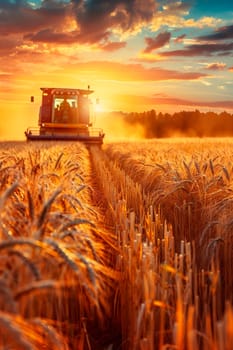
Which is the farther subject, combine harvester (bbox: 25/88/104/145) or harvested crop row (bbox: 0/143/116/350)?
combine harvester (bbox: 25/88/104/145)

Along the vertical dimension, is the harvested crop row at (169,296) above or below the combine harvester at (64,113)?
below

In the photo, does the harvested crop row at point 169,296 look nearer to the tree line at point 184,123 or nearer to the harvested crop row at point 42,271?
the harvested crop row at point 42,271

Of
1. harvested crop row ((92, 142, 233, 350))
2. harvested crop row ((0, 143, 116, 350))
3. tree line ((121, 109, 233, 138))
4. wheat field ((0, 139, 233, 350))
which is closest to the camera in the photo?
harvested crop row ((0, 143, 116, 350))

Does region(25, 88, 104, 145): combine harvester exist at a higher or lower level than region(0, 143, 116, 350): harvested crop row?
higher

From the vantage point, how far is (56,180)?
5184mm

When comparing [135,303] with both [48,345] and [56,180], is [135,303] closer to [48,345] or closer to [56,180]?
[48,345]

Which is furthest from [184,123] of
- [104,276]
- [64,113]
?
[104,276]

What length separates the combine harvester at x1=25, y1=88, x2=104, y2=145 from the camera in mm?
24719

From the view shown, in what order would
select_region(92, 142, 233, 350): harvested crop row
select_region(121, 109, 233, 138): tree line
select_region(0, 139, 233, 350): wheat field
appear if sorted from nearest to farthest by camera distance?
select_region(0, 139, 233, 350): wheat field → select_region(92, 142, 233, 350): harvested crop row → select_region(121, 109, 233, 138): tree line

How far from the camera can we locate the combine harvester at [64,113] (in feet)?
81.1

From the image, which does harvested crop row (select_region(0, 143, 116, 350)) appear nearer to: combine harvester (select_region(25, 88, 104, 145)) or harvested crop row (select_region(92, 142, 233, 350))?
harvested crop row (select_region(92, 142, 233, 350))

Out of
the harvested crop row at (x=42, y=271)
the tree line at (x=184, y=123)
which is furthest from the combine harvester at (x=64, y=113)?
the tree line at (x=184, y=123)

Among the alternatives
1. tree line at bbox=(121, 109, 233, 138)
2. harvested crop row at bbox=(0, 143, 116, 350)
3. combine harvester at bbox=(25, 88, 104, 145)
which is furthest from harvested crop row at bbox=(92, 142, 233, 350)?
tree line at bbox=(121, 109, 233, 138)

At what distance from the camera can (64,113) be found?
25359 mm
